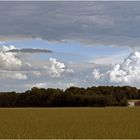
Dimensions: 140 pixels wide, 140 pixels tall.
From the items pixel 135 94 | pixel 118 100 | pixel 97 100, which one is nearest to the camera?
pixel 97 100

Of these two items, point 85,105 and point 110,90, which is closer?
point 85,105

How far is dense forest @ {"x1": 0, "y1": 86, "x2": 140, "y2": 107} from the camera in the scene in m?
128

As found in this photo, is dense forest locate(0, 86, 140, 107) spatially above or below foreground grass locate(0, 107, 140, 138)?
above

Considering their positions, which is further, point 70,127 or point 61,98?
point 61,98

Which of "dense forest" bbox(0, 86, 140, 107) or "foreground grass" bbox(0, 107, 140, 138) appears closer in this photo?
"foreground grass" bbox(0, 107, 140, 138)

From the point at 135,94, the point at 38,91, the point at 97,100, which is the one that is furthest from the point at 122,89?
the point at 38,91

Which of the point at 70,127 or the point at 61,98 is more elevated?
the point at 61,98

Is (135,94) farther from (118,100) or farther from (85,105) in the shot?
(85,105)

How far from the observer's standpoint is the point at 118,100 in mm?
137000

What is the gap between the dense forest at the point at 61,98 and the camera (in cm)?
12794

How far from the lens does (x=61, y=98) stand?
427 ft

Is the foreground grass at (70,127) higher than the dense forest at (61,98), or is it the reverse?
the dense forest at (61,98)

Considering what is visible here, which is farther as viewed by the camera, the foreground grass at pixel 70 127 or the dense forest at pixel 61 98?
the dense forest at pixel 61 98

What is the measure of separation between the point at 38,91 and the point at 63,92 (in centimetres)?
692
